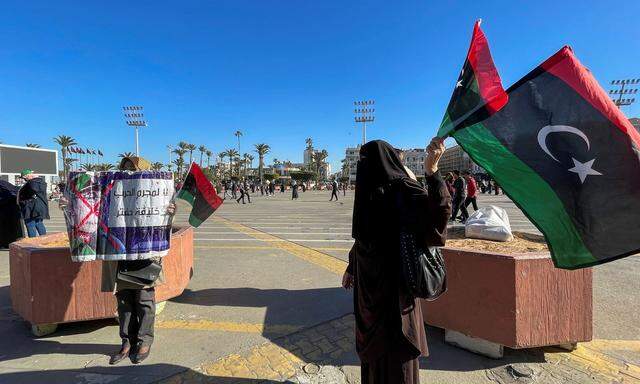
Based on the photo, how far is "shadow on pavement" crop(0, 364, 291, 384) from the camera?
8.21 feet

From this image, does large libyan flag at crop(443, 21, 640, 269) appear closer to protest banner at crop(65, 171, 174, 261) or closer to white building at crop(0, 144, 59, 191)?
protest banner at crop(65, 171, 174, 261)

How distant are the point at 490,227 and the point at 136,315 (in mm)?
3802

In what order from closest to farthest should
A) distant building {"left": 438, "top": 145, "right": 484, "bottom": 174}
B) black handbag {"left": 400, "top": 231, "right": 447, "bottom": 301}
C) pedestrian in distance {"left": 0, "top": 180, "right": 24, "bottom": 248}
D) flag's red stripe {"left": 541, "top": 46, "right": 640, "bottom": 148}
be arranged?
1. black handbag {"left": 400, "top": 231, "right": 447, "bottom": 301}
2. flag's red stripe {"left": 541, "top": 46, "right": 640, "bottom": 148}
3. pedestrian in distance {"left": 0, "top": 180, "right": 24, "bottom": 248}
4. distant building {"left": 438, "top": 145, "right": 484, "bottom": 174}

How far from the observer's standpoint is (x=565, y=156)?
74.3 inches

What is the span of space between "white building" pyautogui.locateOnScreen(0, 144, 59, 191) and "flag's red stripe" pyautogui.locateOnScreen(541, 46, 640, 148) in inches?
2091

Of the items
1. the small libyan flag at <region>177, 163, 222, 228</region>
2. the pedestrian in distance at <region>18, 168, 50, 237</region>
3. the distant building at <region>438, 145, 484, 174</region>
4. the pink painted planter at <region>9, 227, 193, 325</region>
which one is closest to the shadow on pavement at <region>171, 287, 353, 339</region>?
the pink painted planter at <region>9, 227, 193, 325</region>

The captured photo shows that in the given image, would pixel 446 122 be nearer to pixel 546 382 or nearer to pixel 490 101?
pixel 490 101

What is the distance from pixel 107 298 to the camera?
3.31 meters

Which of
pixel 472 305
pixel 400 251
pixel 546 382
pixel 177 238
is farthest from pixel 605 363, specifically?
pixel 177 238

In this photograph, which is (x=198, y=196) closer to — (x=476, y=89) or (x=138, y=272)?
(x=138, y=272)

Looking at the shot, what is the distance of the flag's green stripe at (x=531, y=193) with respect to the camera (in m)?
1.85

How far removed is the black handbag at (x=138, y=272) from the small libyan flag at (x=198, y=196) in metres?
0.64

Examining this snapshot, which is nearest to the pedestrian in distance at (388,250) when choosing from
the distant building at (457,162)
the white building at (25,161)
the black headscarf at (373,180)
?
the black headscarf at (373,180)

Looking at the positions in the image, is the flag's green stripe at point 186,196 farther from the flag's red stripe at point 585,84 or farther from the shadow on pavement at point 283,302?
the flag's red stripe at point 585,84
